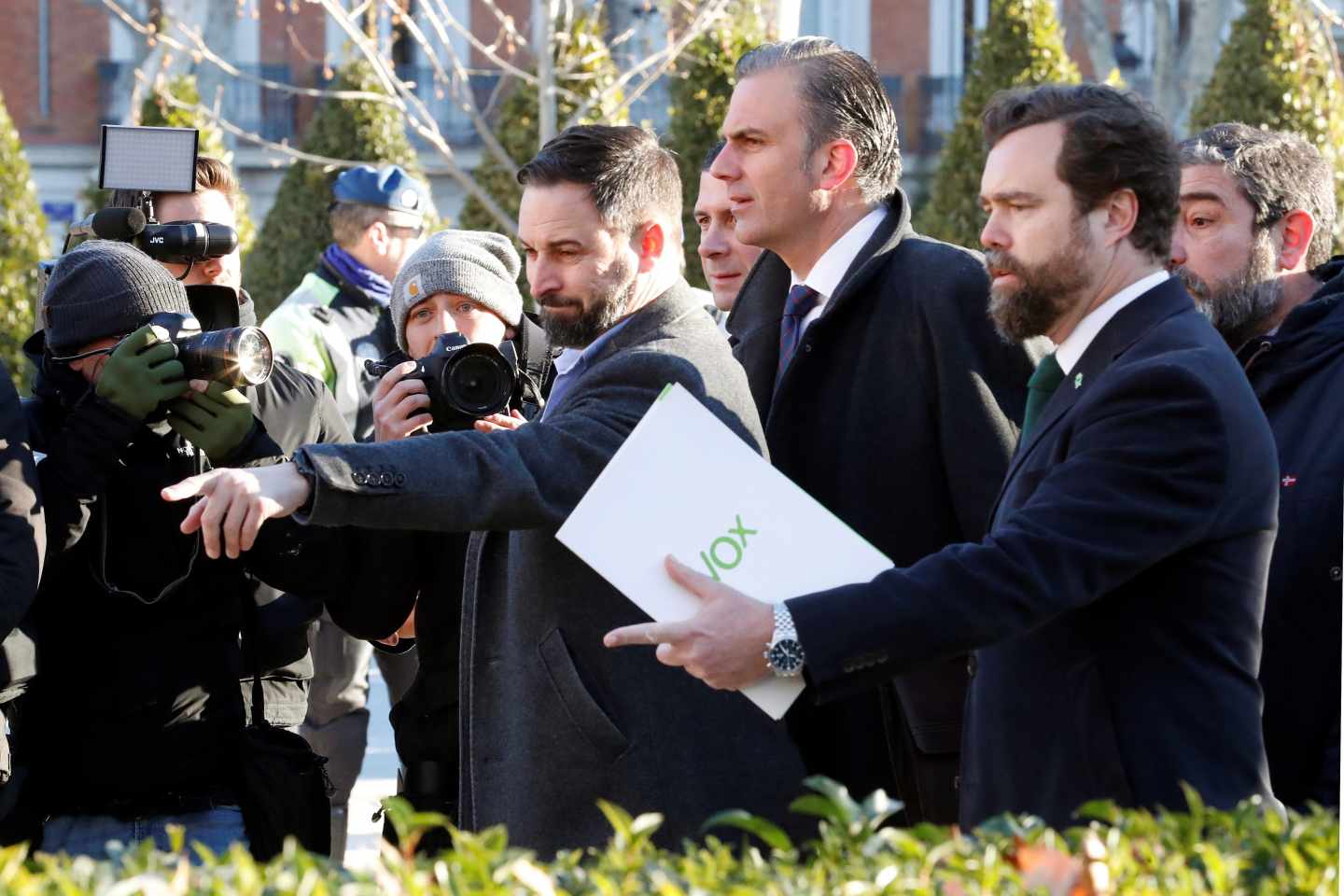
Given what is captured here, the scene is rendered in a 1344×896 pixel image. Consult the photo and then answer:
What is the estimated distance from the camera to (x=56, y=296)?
3828 millimetres

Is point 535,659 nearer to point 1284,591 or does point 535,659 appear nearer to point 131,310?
point 131,310

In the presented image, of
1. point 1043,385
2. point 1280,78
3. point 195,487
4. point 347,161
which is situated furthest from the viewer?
point 1280,78

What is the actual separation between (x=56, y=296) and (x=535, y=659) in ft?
3.94

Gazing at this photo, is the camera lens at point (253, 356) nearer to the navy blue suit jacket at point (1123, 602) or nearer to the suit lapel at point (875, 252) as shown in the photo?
the suit lapel at point (875, 252)

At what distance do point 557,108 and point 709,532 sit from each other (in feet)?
31.2

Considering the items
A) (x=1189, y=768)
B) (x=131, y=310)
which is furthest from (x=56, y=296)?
(x=1189, y=768)

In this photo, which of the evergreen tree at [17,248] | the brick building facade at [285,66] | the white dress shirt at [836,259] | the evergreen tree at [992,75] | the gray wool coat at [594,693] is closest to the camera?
the gray wool coat at [594,693]

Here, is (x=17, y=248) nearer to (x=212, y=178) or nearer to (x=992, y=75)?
(x=992, y=75)

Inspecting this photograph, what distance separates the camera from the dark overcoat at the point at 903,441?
12.4 ft

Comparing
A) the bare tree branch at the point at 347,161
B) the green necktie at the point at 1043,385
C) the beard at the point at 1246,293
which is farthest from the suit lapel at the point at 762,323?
the bare tree branch at the point at 347,161

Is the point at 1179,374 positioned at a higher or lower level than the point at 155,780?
higher

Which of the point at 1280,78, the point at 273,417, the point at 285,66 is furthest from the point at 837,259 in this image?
the point at 285,66

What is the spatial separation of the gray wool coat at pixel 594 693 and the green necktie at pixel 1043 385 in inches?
18.7

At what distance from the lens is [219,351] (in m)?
3.58
